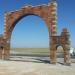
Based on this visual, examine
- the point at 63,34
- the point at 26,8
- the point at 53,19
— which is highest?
the point at 26,8

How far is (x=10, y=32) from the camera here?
38.4 metres

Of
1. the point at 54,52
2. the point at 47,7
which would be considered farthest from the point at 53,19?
the point at 54,52

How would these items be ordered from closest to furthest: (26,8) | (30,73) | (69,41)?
(30,73), (69,41), (26,8)

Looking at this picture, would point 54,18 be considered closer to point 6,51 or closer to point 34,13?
point 34,13

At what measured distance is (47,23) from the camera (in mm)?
33594

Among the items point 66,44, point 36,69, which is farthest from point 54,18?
point 36,69

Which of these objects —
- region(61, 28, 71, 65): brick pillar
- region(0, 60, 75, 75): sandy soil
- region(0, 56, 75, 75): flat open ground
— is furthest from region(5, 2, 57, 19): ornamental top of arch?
region(0, 60, 75, 75): sandy soil

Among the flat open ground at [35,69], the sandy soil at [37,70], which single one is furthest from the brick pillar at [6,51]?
the sandy soil at [37,70]

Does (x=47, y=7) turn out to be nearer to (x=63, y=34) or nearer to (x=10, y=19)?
(x=63, y=34)

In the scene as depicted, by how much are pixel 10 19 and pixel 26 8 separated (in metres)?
3.56

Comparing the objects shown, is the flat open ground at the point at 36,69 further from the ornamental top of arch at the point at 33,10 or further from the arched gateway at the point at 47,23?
the ornamental top of arch at the point at 33,10

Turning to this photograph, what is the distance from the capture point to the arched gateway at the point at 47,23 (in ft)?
103

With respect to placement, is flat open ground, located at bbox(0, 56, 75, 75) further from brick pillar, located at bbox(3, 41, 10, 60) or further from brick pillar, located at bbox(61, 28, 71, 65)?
brick pillar, located at bbox(3, 41, 10, 60)

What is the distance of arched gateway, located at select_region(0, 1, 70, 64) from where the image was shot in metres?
31.5
